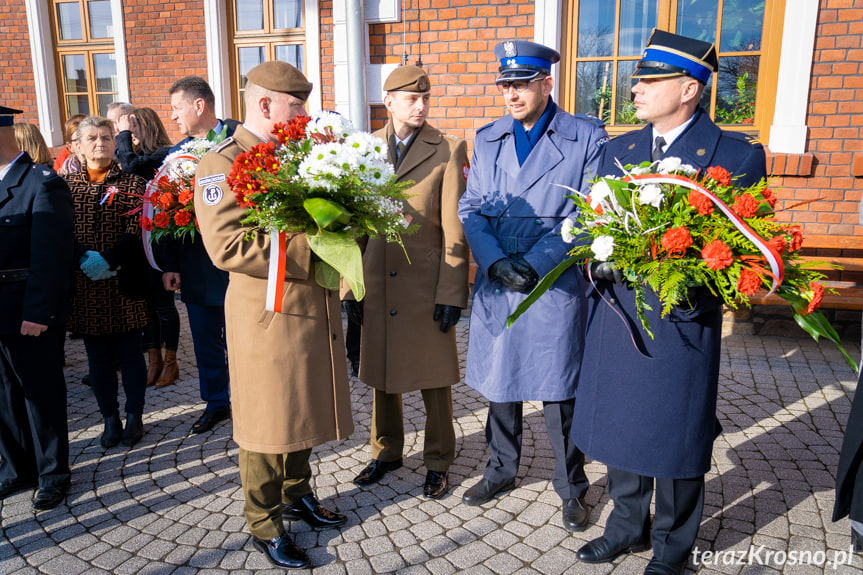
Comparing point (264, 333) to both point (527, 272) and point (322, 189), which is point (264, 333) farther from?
point (527, 272)

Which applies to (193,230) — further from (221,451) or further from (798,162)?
(798,162)

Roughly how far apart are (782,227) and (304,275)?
1.83 metres

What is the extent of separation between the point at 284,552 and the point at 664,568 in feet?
5.30

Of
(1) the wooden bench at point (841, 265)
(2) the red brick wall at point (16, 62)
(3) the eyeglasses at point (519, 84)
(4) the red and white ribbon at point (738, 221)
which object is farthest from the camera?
(2) the red brick wall at point (16, 62)

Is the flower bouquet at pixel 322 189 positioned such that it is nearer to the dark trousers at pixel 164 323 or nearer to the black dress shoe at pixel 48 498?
the black dress shoe at pixel 48 498

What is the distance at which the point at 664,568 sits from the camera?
8.72 feet

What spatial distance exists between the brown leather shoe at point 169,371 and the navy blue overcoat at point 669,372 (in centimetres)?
377

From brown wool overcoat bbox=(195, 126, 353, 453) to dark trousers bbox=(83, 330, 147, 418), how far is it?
5.77 ft

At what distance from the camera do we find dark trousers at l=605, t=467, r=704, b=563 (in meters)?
2.64

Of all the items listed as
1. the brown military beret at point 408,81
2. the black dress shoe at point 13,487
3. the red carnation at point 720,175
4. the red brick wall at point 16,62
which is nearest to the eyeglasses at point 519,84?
the brown military beret at point 408,81

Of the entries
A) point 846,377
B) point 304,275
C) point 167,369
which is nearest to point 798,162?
point 846,377

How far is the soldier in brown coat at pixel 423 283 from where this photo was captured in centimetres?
336

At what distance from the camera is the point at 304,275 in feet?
8.64

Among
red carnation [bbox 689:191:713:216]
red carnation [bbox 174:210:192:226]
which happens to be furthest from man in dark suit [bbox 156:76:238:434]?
red carnation [bbox 689:191:713:216]
